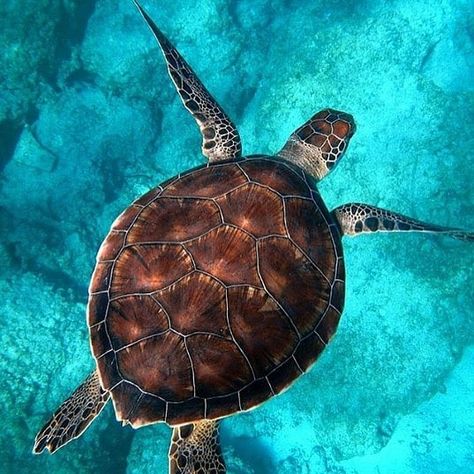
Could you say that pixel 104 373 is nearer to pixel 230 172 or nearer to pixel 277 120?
pixel 230 172

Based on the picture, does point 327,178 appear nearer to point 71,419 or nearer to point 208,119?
point 208,119

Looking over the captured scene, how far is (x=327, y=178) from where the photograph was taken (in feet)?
25.0

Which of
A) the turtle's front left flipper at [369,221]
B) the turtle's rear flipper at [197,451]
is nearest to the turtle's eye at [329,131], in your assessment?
the turtle's front left flipper at [369,221]

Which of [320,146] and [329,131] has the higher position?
[329,131]

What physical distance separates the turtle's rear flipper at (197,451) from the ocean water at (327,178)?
4375 mm

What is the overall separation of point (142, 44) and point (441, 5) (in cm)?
628

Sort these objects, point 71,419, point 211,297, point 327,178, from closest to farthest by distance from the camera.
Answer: point 211,297, point 71,419, point 327,178

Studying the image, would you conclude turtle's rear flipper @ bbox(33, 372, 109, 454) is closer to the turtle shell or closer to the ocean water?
the turtle shell

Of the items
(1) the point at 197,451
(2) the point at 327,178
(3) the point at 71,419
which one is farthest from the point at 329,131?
(3) the point at 71,419

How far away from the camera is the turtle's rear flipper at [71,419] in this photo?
9.64ft

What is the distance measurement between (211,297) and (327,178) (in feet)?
18.3

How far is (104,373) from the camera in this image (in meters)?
2.67

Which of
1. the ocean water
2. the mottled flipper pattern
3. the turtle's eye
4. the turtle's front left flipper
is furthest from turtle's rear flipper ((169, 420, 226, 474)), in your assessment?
the ocean water

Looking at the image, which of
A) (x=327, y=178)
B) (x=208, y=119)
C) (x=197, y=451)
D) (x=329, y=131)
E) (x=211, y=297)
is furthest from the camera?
(x=327, y=178)
